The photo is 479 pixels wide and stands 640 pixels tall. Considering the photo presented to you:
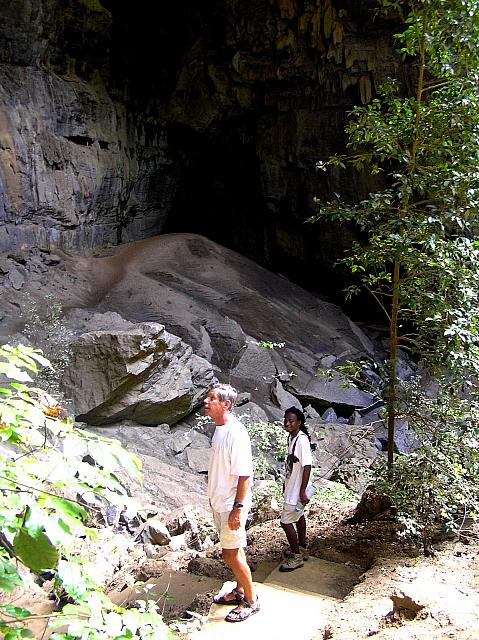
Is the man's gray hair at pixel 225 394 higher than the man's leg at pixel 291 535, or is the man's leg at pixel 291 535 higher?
the man's gray hair at pixel 225 394

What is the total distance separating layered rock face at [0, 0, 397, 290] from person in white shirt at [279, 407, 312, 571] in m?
9.57

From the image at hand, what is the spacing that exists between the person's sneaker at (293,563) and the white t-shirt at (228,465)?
4.03ft

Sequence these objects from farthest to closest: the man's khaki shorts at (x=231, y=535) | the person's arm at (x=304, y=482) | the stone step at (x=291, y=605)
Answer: the person's arm at (x=304, y=482) → the man's khaki shorts at (x=231, y=535) → the stone step at (x=291, y=605)

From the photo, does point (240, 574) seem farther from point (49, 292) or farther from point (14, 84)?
point (14, 84)

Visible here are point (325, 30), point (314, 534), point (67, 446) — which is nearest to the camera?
point (67, 446)

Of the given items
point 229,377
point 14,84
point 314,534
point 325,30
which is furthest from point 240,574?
point 325,30

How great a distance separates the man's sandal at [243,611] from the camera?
3.35m

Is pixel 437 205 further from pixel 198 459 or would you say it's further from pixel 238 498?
pixel 198 459

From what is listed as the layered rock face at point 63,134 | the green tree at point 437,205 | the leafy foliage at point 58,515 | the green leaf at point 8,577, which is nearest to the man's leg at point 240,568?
the green tree at point 437,205

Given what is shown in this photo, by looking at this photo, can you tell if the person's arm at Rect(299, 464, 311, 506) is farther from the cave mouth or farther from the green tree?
the cave mouth

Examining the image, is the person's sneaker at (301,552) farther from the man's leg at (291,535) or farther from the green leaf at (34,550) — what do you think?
the green leaf at (34,550)

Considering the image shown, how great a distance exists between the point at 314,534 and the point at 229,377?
560cm

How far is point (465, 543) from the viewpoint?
4.31 metres

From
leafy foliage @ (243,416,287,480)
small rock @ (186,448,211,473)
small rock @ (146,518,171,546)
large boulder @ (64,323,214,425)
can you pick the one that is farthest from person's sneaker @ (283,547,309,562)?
large boulder @ (64,323,214,425)
